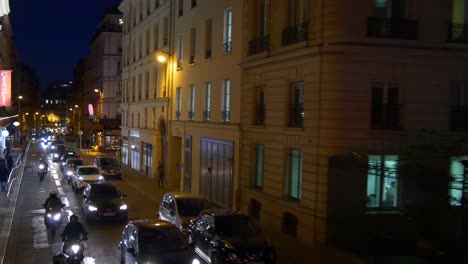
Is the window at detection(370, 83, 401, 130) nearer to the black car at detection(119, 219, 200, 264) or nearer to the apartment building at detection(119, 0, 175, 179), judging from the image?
the black car at detection(119, 219, 200, 264)

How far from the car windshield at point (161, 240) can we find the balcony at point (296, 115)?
23.1ft

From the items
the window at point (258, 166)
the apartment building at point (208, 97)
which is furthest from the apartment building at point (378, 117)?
the apartment building at point (208, 97)

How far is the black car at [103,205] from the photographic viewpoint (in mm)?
23156

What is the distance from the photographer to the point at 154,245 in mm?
14688

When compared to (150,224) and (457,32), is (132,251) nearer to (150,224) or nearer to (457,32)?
(150,224)

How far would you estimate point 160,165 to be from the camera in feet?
125

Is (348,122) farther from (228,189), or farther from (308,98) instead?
(228,189)

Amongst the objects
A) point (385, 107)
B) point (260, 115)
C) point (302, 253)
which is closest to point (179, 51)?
point (260, 115)

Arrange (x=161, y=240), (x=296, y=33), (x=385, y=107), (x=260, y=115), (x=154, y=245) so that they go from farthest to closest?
(x=260, y=115) < (x=296, y=33) < (x=385, y=107) < (x=161, y=240) < (x=154, y=245)

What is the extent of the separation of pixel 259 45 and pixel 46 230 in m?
11.4

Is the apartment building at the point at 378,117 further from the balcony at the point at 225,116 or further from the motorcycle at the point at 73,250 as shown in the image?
the motorcycle at the point at 73,250

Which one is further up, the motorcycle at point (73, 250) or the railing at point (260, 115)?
the railing at point (260, 115)

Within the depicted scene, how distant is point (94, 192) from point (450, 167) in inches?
580

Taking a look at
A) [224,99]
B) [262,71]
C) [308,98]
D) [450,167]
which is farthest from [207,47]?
[450,167]
